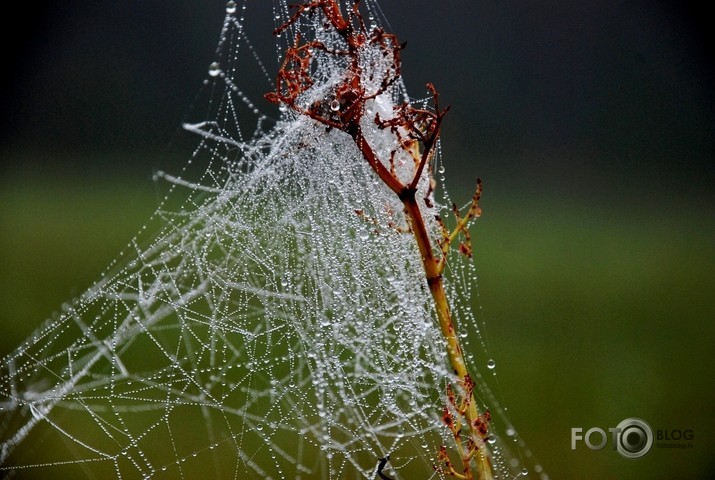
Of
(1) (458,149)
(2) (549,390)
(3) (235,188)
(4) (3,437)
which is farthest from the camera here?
(1) (458,149)

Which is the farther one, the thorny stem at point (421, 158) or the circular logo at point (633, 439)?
the circular logo at point (633, 439)

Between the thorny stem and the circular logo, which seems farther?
the circular logo

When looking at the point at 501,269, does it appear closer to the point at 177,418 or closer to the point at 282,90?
the point at 177,418

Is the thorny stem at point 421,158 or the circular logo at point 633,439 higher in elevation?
the thorny stem at point 421,158

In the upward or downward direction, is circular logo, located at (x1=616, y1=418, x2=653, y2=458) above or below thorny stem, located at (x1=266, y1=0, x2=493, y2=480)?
below

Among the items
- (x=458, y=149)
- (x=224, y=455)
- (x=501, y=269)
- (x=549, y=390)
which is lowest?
(x=224, y=455)

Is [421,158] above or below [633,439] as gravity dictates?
above

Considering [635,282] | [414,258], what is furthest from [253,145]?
[635,282]

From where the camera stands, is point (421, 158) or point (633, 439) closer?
point (421, 158)
